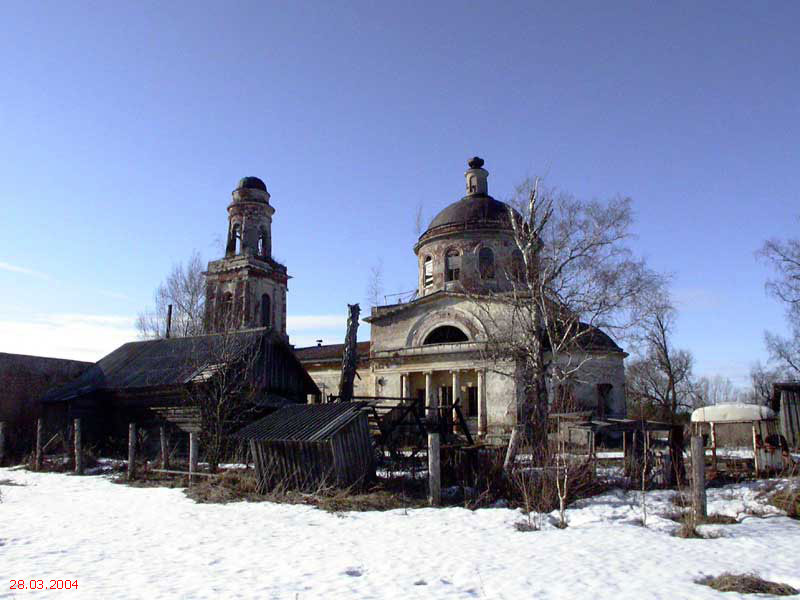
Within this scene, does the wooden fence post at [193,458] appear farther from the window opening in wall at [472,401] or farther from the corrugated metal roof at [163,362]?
the window opening in wall at [472,401]

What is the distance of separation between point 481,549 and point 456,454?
553 cm

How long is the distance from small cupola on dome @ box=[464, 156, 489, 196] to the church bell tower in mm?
11666

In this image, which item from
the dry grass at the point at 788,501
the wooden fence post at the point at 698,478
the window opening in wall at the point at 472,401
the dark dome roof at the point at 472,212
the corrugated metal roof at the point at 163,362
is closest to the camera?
the wooden fence post at the point at 698,478

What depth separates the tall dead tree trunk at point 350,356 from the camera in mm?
19906

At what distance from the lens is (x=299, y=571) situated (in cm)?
736

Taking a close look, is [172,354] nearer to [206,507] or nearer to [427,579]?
[206,507]

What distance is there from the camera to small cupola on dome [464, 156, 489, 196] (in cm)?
3541

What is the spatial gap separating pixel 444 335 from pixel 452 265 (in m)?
3.94

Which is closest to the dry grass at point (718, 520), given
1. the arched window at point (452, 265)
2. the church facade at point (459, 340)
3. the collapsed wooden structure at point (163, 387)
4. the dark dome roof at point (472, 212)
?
the collapsed wooden structure at point (163, 387)

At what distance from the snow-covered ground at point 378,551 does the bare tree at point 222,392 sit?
4.31 metres

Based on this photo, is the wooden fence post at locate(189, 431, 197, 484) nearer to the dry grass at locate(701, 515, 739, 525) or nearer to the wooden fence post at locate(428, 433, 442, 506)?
the wooden fence post at locate(428, 433, 442, 506)

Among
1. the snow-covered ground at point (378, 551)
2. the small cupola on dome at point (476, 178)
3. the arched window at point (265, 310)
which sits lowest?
the snow-covered ground at point (378, 551)

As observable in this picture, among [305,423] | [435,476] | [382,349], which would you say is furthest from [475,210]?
[435,476]

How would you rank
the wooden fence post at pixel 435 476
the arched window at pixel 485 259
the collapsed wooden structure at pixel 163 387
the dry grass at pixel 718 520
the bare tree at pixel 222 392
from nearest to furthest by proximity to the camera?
the dry grass at pixel 718 520
the wooden fence post at pixel 435 476
the bare tree at pixel 222 392
the collapsed wooden structure at pixel 163 387
the arched window at pixel 485 259
